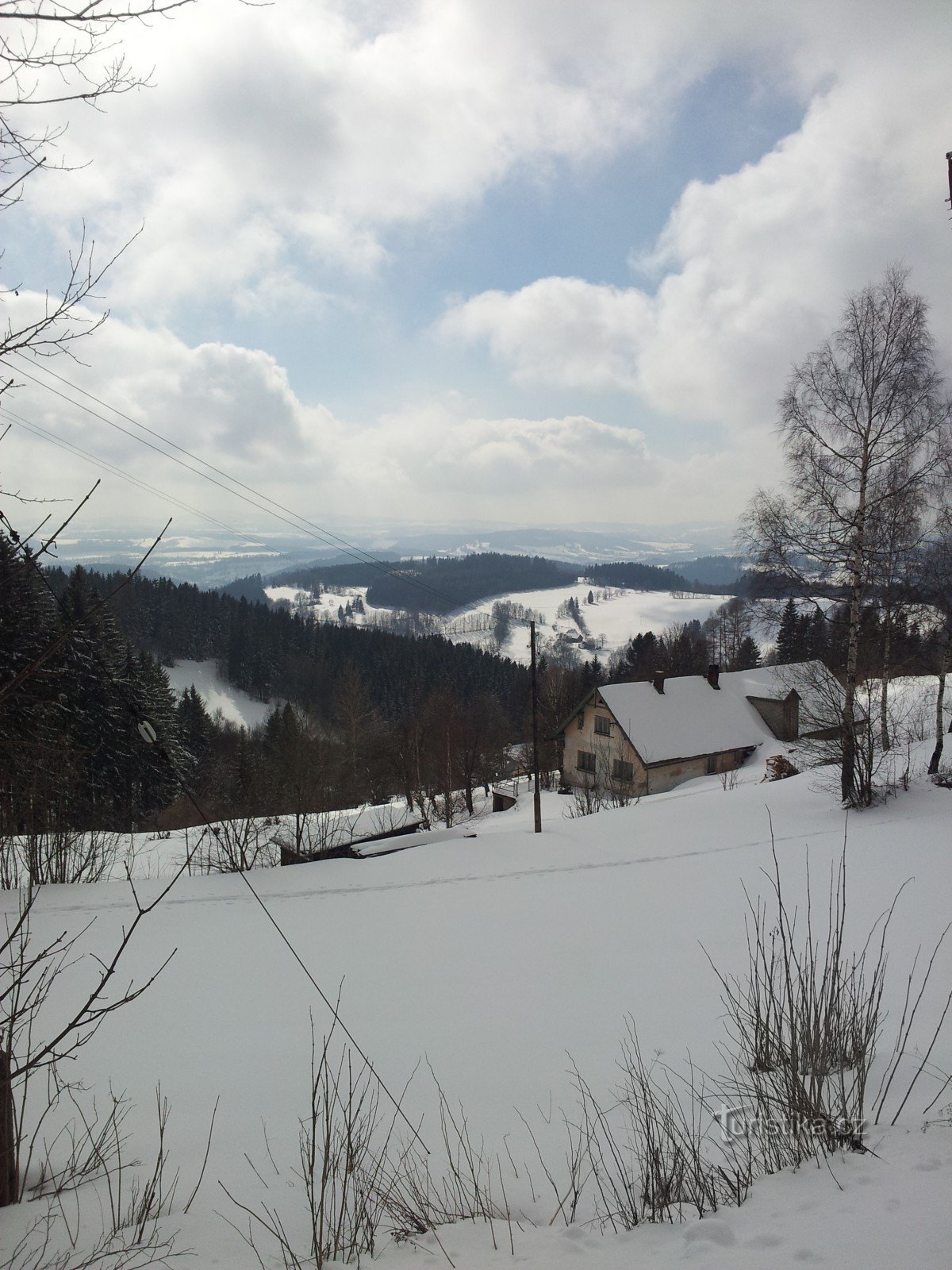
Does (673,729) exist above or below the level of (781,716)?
below

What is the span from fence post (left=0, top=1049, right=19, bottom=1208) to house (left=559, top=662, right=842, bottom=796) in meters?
26.8

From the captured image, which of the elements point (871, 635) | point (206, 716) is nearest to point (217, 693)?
point (206, 716)

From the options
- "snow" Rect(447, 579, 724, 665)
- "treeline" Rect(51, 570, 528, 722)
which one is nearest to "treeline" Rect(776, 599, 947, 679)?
"treeline" Rect(51, 570, 528, 722)

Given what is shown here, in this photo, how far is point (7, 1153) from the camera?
2902 mm

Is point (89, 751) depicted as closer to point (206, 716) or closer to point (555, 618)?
point (206, 716)

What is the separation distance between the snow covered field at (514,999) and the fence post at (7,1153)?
0.10m

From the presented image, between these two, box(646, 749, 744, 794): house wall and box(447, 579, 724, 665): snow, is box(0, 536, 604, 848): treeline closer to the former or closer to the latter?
box(646, 749, 744, 794): house wall

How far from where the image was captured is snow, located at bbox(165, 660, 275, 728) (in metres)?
70.6

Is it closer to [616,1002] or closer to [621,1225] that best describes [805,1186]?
[621,1225]

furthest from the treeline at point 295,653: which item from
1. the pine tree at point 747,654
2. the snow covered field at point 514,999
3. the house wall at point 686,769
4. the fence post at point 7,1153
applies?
the fence post at point 7,1153

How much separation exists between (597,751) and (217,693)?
184 ft

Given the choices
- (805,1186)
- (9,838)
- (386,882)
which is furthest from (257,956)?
(805,1186)

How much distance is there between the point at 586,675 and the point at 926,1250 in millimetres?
58125

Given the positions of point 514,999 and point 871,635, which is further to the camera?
point 871,635
